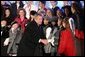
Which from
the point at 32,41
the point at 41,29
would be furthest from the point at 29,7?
the point at 32,41

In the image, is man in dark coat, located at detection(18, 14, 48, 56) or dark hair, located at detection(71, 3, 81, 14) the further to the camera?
dark hair, located at detection(71, 3, 81, 14)

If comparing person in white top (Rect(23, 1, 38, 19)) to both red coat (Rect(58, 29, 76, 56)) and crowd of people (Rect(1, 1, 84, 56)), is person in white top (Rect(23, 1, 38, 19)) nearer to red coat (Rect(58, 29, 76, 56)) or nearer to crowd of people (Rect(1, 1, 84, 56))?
crowd of people (Rect(1, 1, 84, 56))

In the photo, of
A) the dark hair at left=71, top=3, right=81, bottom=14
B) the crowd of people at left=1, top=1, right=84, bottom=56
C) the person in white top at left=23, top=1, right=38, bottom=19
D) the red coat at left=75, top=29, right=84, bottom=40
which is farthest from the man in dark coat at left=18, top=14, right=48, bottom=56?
the dark hair at left=71, top=3, right=81, bottom=14

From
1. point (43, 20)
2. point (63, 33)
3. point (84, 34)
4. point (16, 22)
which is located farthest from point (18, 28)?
point (84, 34)

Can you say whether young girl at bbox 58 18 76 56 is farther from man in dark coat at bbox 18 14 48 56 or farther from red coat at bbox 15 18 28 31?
red coat at bbox 15 18 28 31

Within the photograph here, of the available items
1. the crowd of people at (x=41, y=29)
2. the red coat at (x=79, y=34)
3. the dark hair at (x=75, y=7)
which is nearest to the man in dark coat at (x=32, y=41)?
the crowd of people at (x=41, y=29)

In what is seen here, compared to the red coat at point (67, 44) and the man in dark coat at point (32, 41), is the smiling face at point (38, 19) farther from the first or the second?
the red coat at point (67, 44)

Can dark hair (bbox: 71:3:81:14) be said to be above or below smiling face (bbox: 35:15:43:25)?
above

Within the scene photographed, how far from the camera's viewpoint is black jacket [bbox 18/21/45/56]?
410 centimetres

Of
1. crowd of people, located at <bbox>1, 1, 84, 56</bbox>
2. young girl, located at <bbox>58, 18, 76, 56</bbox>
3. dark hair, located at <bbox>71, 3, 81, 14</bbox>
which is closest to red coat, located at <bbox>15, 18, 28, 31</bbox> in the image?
crowd of people, located at <bbox>1, 1, 84, 56</bbox>

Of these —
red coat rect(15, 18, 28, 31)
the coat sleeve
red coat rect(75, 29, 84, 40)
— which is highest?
red coat rect(15, 18, 28, 31)

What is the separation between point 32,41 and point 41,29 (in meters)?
0.21

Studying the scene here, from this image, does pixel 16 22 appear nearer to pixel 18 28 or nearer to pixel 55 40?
pixel 18 28

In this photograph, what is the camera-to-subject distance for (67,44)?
4133mm
